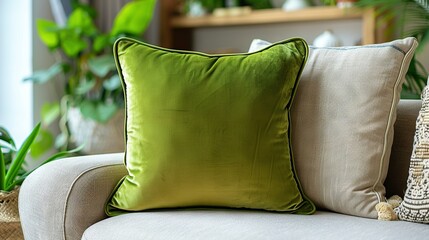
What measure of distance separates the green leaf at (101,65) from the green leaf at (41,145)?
1.43 ft

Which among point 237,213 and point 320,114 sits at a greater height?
point 320,114

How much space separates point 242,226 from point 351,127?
1.33ft

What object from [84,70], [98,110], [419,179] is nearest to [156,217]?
[419,179]

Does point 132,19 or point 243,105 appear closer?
point 243,105

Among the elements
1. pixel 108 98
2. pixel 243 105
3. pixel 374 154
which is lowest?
pixel 108 98

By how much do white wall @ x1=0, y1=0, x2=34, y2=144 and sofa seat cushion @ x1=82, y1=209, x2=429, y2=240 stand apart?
7.01ft

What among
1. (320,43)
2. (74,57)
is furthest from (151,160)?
(74,57)

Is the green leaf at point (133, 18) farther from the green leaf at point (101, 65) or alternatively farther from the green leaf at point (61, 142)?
the green leaf at point (61, 142)

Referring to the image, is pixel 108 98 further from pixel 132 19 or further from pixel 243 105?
pixel 243 105

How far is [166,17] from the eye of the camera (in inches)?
163

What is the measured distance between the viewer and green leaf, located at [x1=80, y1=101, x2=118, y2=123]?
140 inches

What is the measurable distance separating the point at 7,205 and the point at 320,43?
6.54 feet

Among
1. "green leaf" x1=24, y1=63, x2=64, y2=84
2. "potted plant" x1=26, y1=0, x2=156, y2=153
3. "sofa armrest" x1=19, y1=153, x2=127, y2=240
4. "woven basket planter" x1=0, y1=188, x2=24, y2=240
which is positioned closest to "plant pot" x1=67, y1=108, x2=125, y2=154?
"potted plant" x1=26, y1=0, x2=156, y2=153

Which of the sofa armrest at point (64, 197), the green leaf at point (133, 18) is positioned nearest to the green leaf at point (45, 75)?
the green leaf at point (133, 18)
